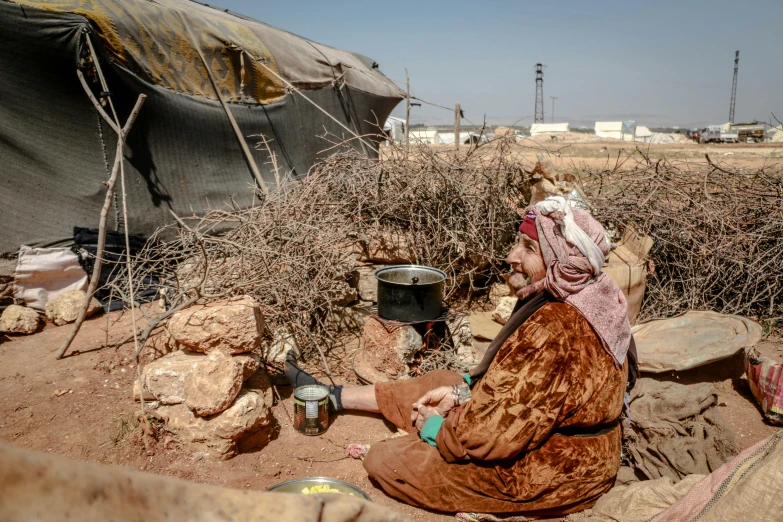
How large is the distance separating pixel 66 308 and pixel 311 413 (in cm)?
308

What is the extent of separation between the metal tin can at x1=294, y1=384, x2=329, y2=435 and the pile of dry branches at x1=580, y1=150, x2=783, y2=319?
345 cm

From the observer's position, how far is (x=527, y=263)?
2.58 meters

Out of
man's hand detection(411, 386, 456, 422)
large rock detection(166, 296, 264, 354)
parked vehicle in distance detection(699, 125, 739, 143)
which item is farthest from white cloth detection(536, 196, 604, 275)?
parked vehicle in distance detection(699, 125, 739, 143)

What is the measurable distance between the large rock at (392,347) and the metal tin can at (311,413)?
0.71 meters

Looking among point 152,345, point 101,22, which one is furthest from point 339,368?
point 101,22

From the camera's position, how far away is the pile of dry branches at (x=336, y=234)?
4105mm

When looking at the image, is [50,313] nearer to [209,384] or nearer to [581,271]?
[209,384]

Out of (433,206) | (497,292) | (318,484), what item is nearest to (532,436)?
(318,484)

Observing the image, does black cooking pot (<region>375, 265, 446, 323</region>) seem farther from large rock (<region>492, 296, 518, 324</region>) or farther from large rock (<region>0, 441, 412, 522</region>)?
large rock (<region>0, 441, 412, 522</region>)

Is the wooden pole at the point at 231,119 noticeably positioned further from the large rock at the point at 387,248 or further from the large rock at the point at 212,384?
the large rock at the point at 212,384

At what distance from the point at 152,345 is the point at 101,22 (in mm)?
3283

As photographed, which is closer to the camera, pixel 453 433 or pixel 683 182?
pixel 453 433

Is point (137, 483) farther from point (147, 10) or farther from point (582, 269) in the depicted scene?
point (147, 10)

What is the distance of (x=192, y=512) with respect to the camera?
2.49 feet
